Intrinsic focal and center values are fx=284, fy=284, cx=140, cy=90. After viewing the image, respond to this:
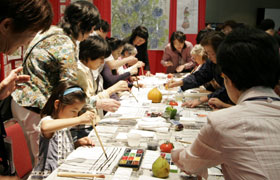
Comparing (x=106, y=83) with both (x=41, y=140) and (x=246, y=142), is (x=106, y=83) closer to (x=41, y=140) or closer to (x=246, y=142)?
(x=41, y=140)

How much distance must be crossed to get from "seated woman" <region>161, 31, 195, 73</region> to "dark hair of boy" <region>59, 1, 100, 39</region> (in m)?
3.28

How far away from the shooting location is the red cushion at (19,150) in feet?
6.81

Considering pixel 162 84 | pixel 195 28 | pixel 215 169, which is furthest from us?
pixel 195 28

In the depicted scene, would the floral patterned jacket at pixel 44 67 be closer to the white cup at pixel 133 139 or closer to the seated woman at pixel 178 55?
the white cup at pixel 133 139

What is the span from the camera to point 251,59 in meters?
1.10

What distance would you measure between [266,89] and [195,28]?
17.3 feet

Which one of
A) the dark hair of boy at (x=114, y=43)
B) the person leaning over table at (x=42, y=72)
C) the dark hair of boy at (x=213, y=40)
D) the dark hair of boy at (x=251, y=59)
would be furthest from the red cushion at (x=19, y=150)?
the dark hair of boy at (x=114, y=43)

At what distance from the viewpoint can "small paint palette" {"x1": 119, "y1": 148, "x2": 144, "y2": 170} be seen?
1469 mm

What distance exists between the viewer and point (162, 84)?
4.15 m

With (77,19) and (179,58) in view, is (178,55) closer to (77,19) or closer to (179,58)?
(179,58)

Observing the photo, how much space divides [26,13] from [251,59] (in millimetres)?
848

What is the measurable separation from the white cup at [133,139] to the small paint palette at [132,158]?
11 cm

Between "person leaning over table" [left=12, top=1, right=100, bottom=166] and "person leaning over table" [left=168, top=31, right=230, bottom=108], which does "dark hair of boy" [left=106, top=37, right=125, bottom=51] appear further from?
"person leaning over table" [left=12, top=1, right=100, bottom=166]

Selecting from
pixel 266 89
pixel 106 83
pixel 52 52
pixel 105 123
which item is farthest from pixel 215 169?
pixel 106 83
